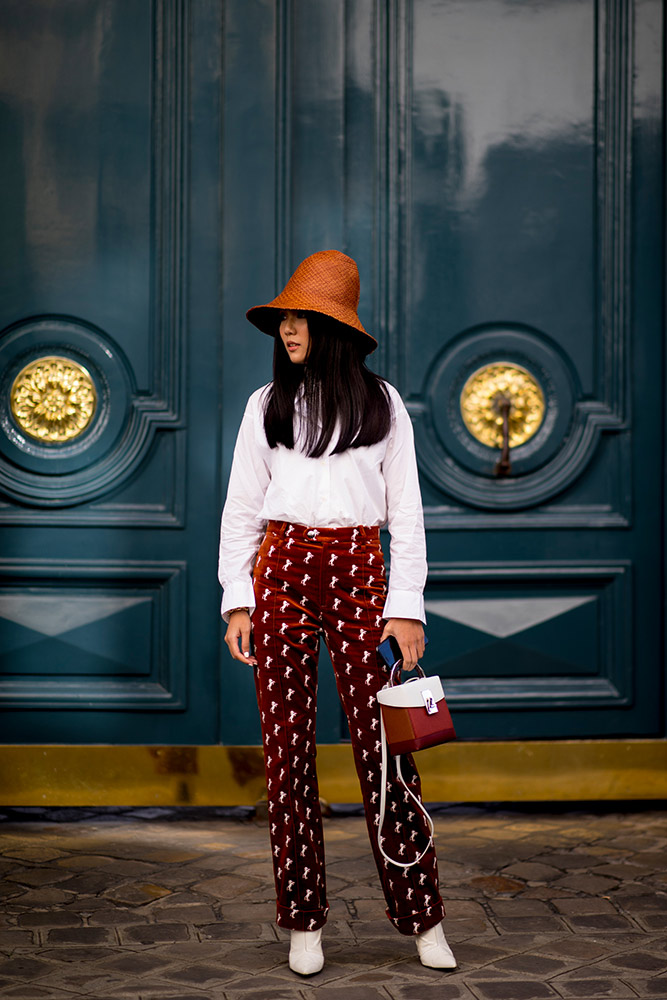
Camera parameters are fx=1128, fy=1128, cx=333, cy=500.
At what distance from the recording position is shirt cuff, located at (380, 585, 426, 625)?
104 inches

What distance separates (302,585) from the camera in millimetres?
2691

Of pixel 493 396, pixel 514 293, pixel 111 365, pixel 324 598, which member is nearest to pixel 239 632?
pixel 324 598

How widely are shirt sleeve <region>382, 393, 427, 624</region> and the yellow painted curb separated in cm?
156

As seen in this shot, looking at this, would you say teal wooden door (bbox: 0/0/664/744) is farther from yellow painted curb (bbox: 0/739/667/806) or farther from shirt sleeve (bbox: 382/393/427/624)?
shirt sleeve (bbox: 382/393/427/624)

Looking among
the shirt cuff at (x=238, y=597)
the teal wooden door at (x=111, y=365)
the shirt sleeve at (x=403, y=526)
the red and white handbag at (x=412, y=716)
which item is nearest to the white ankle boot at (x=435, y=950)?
the red and white handbag at (x=412, y=716)

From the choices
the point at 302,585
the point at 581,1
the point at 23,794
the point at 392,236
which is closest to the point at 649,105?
the point at 581,1

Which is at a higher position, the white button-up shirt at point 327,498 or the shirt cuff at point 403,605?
the white button-up shirt at point 327,498

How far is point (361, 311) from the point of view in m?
4.13

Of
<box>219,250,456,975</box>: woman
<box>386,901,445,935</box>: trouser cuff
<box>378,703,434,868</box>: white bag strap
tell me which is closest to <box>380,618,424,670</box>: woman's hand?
<box>219,250,456,975</box>: woman

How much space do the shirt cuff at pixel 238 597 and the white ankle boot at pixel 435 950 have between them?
2.92 feet

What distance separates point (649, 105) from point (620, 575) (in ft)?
5.73

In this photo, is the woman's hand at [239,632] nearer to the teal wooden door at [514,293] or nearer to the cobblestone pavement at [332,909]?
the cobblestone pavement at [332,909]

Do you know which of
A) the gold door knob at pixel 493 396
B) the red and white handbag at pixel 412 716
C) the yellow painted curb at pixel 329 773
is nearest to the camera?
the red and white handbag at pixel 412 716

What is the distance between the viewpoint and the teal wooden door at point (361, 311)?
4.07 metres
